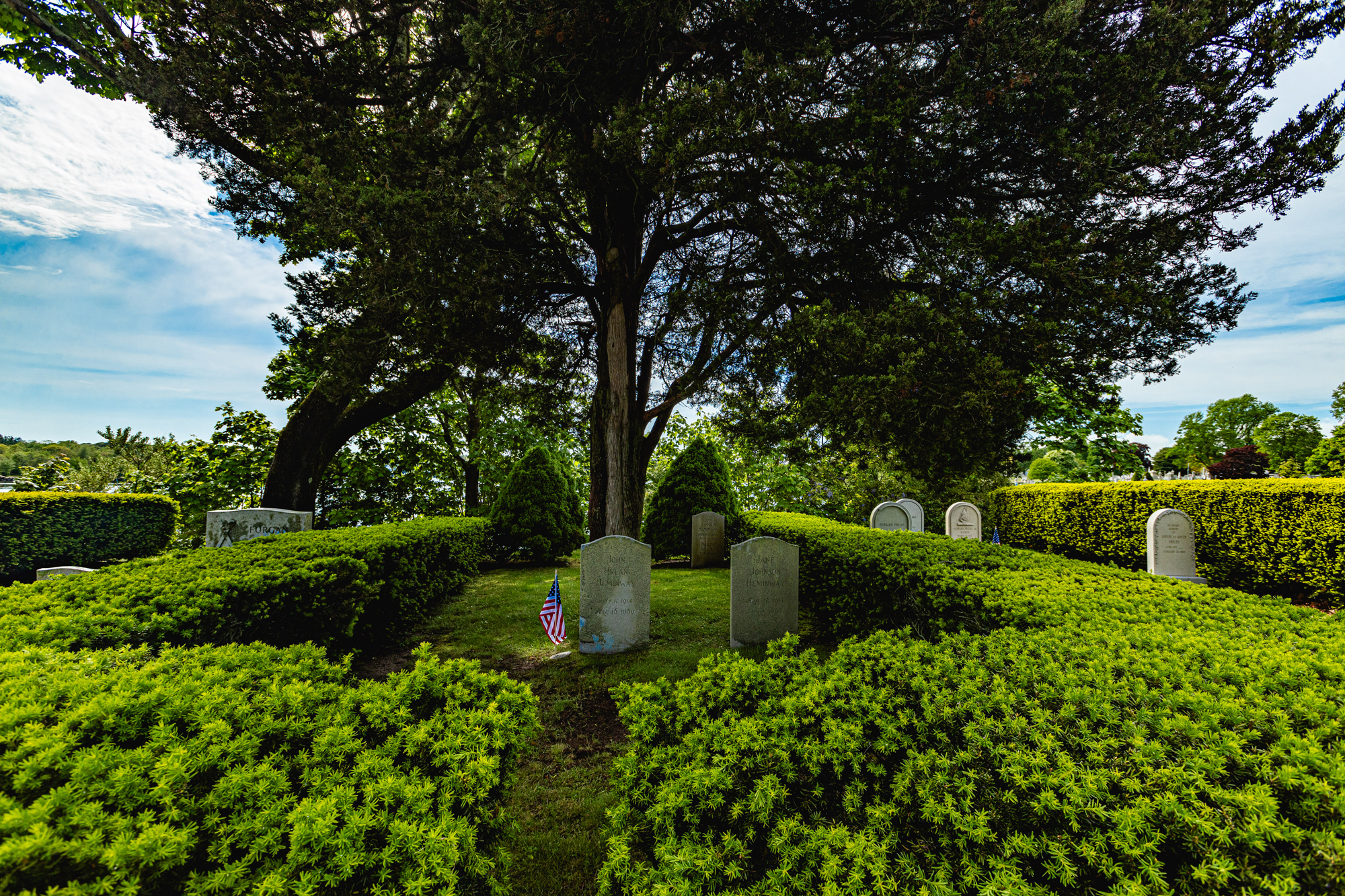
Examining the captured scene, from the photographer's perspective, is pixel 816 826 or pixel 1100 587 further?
pixel 1100 587

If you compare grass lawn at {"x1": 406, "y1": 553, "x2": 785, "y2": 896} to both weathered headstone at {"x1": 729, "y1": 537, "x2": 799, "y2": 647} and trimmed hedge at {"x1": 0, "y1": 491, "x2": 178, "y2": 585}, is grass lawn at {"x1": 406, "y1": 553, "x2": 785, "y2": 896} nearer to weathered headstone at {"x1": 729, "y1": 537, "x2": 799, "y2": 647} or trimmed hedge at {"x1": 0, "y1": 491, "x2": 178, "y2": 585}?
weathered headstone at {"x1": 729, "y1": 537, "x2": 799, "y2": 647}

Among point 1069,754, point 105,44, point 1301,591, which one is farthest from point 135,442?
point 1301,591

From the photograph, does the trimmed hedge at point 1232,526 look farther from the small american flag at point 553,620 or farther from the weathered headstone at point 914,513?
the small american flag at point 553,620

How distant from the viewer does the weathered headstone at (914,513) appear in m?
12.6

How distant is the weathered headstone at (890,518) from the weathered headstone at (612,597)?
292 inches

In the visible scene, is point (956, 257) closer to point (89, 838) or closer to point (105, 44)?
point (89, 838)

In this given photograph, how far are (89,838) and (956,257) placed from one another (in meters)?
7.94

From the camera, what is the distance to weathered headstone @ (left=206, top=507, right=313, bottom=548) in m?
8.80

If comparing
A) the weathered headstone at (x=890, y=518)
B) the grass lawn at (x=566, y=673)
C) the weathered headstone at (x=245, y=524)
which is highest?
the weathered headstone at (x=245, y=524)

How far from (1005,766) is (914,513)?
1190cm

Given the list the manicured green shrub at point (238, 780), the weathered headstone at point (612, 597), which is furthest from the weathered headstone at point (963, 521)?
the manicured green shrub at point (238, 780)

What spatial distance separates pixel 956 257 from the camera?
6.48 metres

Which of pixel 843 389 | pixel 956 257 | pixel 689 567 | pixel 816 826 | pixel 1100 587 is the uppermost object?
pixel 956 257

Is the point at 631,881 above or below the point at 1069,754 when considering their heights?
below
